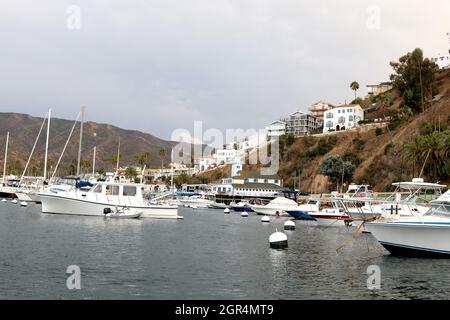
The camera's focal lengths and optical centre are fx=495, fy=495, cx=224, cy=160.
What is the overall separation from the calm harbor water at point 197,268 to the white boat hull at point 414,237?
83 cm

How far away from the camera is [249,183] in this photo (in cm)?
17238

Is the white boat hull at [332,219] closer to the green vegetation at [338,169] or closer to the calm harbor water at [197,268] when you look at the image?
the calm harbor water at [197,268]

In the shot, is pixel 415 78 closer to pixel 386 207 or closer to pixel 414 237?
pixel 386 207

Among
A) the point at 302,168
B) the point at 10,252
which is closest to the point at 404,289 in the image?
the point at 10,252

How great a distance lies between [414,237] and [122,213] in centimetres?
3838

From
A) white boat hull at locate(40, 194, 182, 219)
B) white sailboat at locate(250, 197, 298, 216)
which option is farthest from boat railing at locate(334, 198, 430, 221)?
white sailboat at locate(250, 197, 298, 216)

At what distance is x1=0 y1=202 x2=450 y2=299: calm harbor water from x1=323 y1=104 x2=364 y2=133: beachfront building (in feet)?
440

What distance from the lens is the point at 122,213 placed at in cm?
6156

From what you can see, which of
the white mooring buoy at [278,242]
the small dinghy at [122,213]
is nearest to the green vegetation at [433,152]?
the small dinghy at [122,213]

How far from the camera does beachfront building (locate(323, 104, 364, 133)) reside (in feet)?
569

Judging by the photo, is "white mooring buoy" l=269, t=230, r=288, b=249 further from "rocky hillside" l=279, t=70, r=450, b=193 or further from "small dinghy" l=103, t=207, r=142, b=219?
"rocky hillside" l=279, t=70, r=450, b=193
